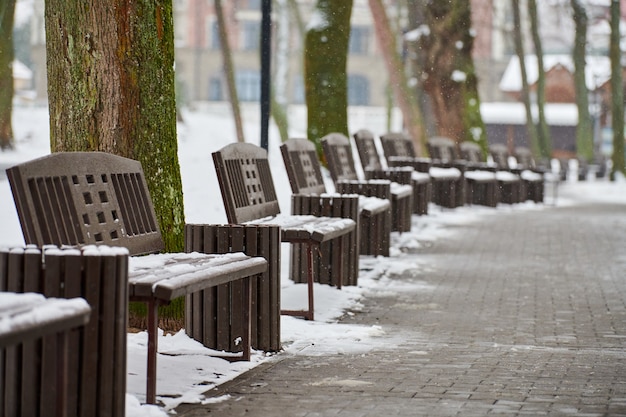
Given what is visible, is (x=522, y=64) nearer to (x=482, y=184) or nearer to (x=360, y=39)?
(x=482, y=184)

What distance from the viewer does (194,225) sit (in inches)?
309

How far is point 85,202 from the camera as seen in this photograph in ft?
22.7

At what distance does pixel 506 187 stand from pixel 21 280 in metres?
21.6

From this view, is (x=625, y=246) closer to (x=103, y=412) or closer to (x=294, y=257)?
(x=294, y=257)

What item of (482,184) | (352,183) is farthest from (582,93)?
(352,183)

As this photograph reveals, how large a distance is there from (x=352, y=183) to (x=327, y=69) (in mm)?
6668

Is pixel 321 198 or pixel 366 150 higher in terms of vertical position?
pixel 366 150

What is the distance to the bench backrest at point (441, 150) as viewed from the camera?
24875mm

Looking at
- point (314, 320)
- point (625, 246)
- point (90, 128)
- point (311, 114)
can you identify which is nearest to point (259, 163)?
point (314, 320)

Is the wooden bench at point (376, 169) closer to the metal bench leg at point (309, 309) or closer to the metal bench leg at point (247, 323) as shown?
the metal bench leg at point (309, 309)

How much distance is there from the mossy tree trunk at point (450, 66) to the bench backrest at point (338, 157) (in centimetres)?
1310

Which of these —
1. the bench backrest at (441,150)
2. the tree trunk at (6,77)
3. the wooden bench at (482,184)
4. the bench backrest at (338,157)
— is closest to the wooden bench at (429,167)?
the bench backrest at (441,150)

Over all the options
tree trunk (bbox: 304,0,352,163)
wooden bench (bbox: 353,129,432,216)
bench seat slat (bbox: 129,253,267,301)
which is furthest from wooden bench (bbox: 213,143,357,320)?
tree trunk (bbox: 304,0,352,163)

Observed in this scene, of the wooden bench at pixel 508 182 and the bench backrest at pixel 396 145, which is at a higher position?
the bench backrest at pixel 396 145
